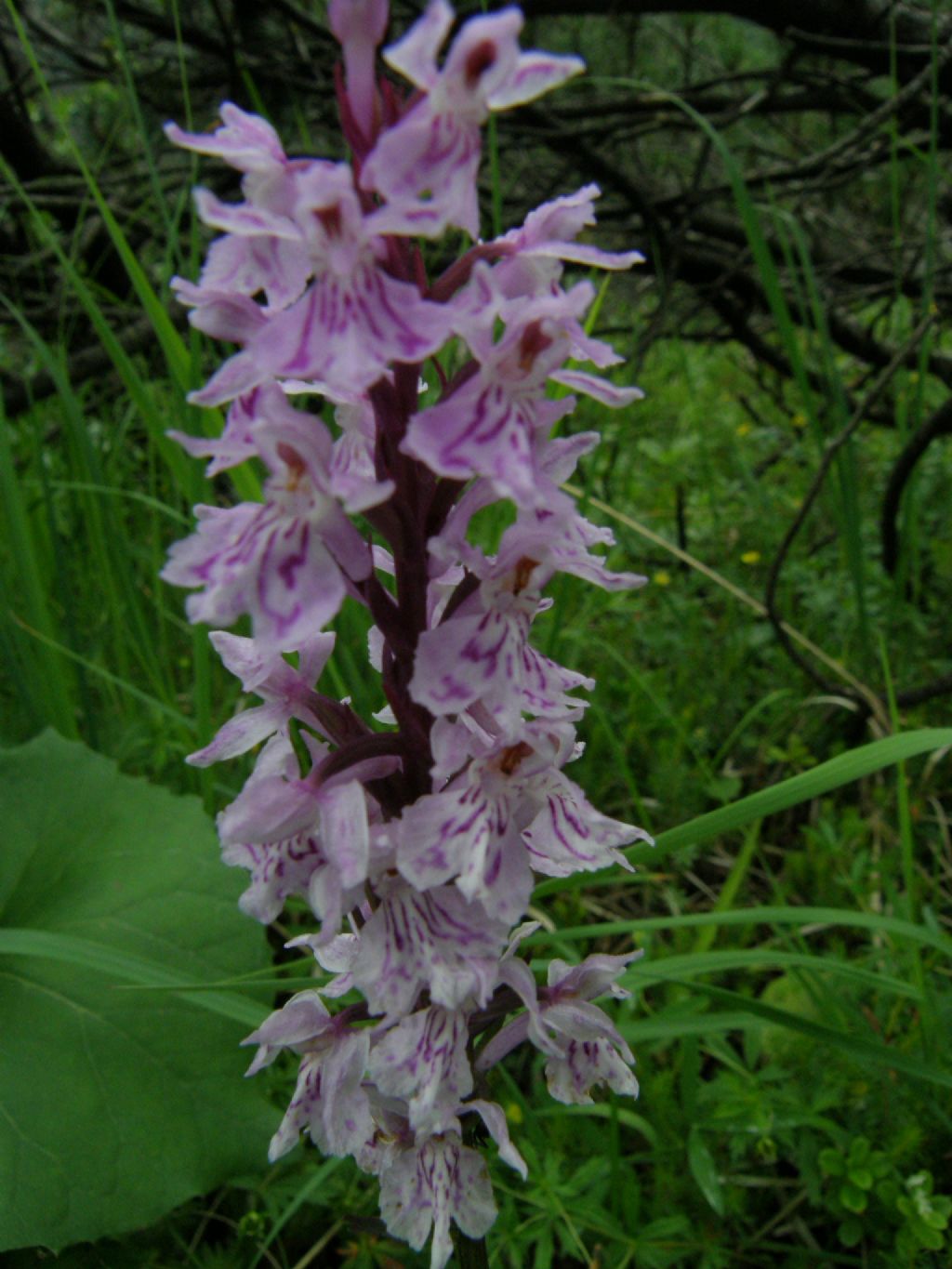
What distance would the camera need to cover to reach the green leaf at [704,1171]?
1470 millimetres

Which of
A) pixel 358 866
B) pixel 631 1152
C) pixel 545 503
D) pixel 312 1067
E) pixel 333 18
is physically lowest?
pixel 631 1152

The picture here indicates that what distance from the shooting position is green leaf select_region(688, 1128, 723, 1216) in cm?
147

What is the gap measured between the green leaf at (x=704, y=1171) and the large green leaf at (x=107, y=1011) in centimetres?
60

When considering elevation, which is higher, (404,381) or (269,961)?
→ (404,381)

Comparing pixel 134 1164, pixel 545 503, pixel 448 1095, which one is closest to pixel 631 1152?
pixel 134 1164

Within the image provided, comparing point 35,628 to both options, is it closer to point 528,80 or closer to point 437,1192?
point 437,1192

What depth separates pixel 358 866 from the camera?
90cm

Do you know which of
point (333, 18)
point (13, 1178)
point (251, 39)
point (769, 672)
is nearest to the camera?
point (333, 18)

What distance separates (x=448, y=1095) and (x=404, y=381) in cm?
66

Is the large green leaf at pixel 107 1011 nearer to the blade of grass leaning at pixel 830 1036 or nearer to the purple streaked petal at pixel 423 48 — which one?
the blade of grass leaning at pixel 830 1036

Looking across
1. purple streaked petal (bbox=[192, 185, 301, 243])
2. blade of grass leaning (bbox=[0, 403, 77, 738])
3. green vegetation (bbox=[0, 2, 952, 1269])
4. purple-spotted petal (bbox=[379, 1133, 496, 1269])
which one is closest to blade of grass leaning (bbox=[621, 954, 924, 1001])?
green vegetation (bbox=[0, 2, 952, 1269])

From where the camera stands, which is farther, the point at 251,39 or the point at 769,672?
the point at 251,39

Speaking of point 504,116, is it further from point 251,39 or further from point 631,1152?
point 631,1152

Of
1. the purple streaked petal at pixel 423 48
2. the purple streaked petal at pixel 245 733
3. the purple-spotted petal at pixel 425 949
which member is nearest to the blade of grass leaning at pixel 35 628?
the purple streaked petal at pixel 245 733
